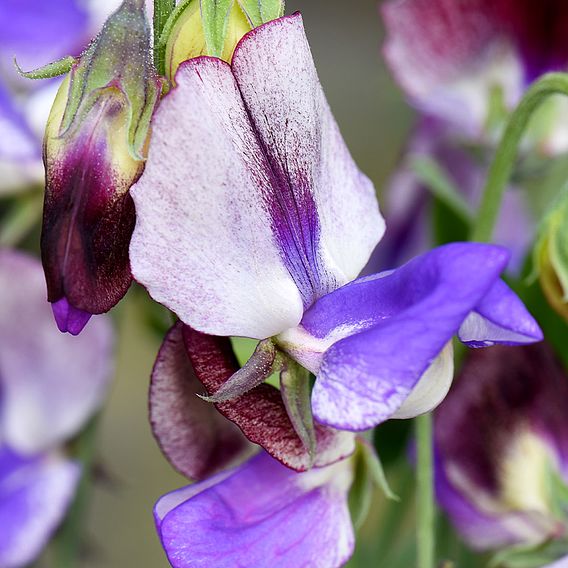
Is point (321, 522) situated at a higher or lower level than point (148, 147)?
lower

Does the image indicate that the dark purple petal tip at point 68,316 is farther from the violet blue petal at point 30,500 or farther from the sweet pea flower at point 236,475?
the violet blue petal at point 30,500

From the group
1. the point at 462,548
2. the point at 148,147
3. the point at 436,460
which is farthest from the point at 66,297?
the point at 462,548

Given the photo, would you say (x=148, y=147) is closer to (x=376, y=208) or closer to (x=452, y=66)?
(x=376, y=208)

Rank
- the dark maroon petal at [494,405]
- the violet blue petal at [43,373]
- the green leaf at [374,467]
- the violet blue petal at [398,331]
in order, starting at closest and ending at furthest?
the violet blue petal at [398,331]
the green leaf at [374,467]
the dark maroon petal at [494,405]
the violet blue petal at [43,373]

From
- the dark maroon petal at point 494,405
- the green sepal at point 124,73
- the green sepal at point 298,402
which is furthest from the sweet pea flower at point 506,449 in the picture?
the green sepal at point 124,73

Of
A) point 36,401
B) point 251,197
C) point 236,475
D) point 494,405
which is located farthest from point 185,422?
point 36,401

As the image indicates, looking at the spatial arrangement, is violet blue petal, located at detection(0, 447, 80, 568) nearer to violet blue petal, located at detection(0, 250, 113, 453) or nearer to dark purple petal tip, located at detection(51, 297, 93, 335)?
violet blue petal, located at detection(0, 250, 113, 453)
